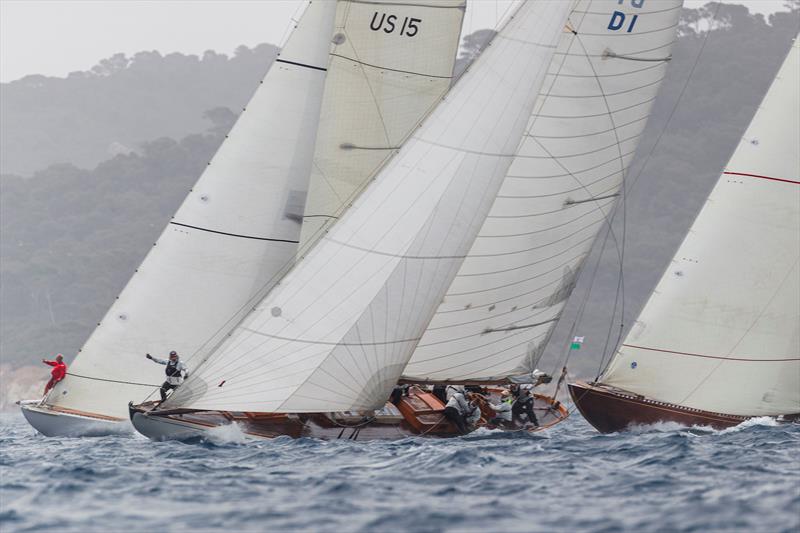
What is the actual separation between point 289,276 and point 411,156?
2356 mm

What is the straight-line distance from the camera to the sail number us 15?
21688 mm

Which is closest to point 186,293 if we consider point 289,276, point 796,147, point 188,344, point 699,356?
point 188,344

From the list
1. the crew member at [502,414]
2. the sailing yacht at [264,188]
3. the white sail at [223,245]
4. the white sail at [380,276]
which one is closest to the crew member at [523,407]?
the crew member at [502,414]

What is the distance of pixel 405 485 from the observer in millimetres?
14219

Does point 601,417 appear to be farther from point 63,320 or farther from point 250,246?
point 63,320

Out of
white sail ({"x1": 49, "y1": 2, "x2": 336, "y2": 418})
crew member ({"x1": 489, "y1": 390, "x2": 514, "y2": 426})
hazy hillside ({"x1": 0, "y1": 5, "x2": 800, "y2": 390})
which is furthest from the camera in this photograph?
hazy hillside ({"x1": 0, "y1": 5, "x2": 800, "y2": 390})

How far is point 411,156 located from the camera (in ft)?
57.7

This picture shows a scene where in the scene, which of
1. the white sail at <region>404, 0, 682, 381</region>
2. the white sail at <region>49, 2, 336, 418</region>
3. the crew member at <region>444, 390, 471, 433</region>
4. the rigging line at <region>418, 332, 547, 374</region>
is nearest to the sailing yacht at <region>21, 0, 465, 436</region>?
the white sail at <region>49, 2, 336, 418</region>

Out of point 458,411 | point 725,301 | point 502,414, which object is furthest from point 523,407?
point 725,301

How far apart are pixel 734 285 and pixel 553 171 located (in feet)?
12.9

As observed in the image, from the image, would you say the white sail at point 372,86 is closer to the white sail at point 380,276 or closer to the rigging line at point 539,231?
the rigging line at point 539,231

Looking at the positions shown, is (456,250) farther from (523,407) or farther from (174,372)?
(523,407)

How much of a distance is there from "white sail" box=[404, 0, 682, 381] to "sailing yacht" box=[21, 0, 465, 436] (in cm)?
242

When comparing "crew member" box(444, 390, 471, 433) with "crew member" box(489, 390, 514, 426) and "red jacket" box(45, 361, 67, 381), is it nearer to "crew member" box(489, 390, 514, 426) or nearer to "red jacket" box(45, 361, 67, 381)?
"crew member" box(489, 390, 514, 426)
